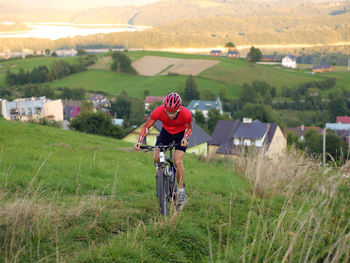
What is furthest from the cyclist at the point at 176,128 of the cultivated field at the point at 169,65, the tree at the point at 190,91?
the cultivated field at the point at 169,65

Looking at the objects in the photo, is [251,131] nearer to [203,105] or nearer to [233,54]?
[203,105]

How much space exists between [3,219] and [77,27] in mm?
171333

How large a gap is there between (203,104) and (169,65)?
128ft

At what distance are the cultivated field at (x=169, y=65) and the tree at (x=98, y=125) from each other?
69789 mm

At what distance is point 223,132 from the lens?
4528cm

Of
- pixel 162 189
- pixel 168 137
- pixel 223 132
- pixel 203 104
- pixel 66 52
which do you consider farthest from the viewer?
pixel 66 52

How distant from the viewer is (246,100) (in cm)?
9125

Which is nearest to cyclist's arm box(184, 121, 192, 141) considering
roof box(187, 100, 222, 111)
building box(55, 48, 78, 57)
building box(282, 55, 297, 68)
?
roof box(187, 100, 222, 111)

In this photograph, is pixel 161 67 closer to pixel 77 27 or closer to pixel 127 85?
pixel 127 85

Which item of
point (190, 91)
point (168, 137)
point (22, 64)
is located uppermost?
point (168, 137)

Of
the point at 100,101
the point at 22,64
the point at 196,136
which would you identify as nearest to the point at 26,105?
the point at 100,101

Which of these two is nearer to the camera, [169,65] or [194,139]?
[194,139]

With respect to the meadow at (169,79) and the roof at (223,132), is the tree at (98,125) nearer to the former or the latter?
the roof at (223,132)

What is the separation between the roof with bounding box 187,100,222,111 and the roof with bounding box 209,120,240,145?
36.2 meters
